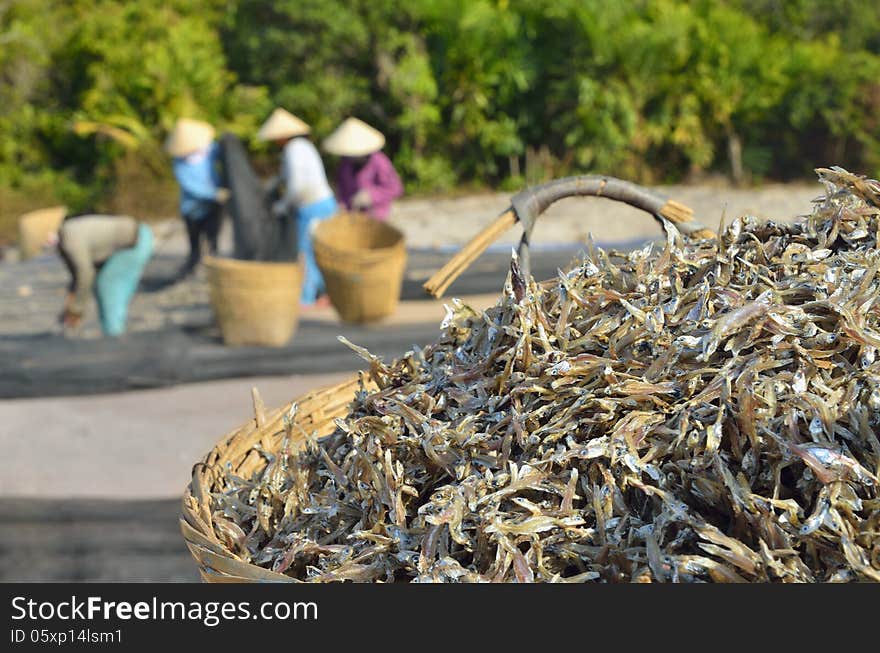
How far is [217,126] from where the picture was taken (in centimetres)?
989

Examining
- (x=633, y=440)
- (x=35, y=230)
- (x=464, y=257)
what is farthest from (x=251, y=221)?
(x=633, y=440)

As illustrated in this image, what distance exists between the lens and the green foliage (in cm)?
953

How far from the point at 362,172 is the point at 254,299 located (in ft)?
4.48

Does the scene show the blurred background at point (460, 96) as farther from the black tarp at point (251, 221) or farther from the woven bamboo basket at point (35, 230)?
the black tarp at point (251, 221)

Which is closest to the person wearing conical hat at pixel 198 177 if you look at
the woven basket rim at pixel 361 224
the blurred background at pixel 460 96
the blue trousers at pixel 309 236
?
the blue trousers at pixel 309 236

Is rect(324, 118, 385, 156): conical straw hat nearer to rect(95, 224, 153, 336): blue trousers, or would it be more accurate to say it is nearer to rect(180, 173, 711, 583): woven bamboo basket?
rect(95, 224, 153, 336): blue trousers

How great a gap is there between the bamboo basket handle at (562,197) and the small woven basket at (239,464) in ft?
1.06

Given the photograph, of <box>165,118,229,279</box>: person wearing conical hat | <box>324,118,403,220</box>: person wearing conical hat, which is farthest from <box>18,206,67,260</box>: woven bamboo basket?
<box>324,118,403,220</box>: person wearing conical hat

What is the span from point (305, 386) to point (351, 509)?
3215 millimetres

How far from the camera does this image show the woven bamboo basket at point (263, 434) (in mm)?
1374

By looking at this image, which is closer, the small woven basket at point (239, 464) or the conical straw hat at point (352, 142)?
the small woven basket at point (239, 464)

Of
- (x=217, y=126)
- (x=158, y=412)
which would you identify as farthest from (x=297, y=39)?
(x=158, y=412)

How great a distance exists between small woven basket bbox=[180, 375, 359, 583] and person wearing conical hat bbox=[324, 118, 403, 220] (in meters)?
3.97

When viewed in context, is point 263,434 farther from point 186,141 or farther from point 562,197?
point 186,141
